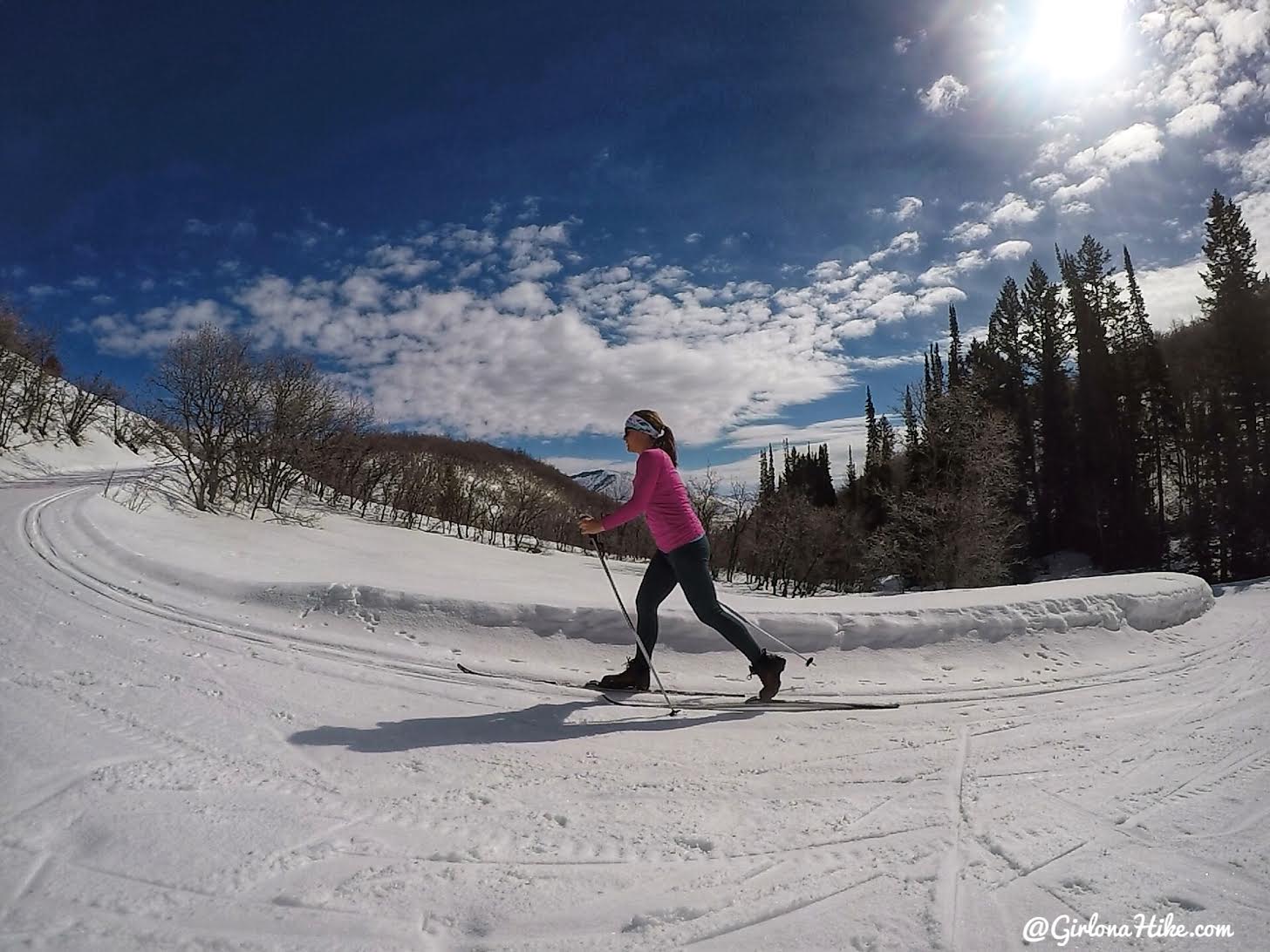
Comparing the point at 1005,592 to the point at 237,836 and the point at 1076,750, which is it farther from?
the point at 237,836

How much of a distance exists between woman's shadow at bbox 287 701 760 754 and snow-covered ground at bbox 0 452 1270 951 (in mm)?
23

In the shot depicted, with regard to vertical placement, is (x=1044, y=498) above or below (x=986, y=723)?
above

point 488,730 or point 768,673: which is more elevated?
point 768,673

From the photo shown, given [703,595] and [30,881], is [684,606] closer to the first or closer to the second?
[703,595]

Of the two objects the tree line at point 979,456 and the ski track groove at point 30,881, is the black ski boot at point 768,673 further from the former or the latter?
the tree line at point 979,456

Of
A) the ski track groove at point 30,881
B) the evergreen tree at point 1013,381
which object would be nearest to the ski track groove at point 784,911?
the ski track groove at point 30,881

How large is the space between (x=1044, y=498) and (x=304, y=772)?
46761 mm

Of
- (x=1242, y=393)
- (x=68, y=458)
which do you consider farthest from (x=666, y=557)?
(x=1242, y=393)

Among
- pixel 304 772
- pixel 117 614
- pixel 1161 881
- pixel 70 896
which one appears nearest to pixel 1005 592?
pixel 1161 881

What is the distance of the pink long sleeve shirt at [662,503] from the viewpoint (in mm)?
4117

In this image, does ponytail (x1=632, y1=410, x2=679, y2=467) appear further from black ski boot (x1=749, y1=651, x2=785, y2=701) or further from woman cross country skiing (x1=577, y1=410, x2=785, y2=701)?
black ski boot (x1=749, y1=651, x2=785, y2=701)

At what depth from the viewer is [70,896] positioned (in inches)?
64.3

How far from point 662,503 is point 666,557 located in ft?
1.39

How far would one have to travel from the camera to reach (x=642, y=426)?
4.35 m
